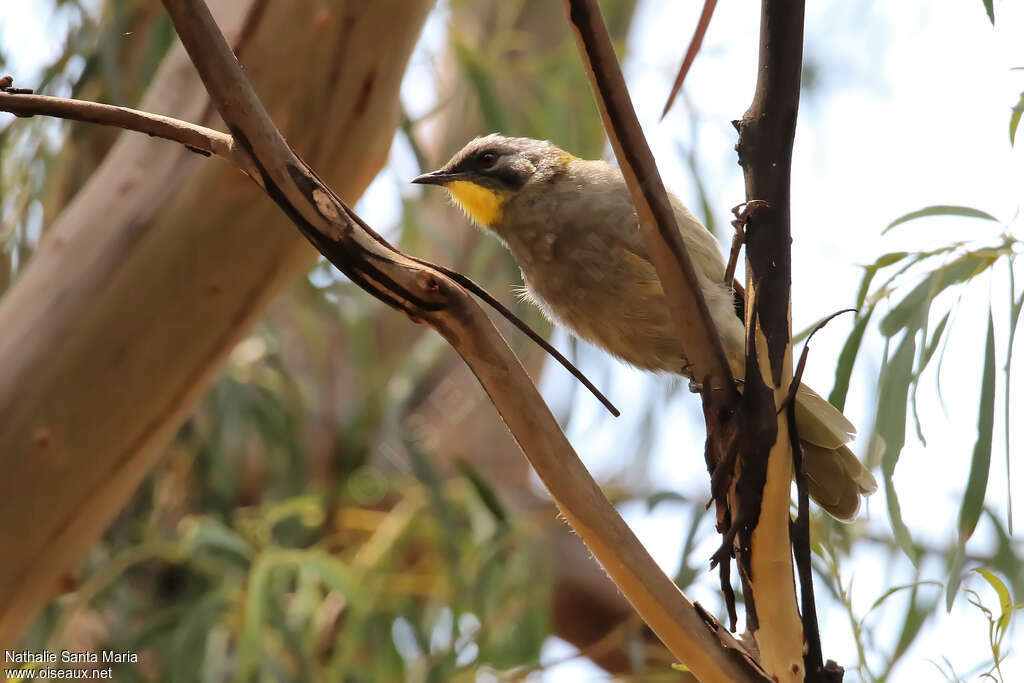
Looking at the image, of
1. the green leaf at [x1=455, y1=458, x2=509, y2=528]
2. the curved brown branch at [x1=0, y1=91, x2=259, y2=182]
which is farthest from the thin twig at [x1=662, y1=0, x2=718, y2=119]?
the green leaf at [x1=455, y1=458, x2=509, y2=528]

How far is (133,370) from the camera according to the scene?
2062 millimetres

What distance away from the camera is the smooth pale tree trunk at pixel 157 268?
2025 mm

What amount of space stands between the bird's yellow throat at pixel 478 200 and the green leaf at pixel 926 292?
0.80 metres

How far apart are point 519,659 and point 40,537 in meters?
1.22

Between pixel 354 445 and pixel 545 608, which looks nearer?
pixel 545 608

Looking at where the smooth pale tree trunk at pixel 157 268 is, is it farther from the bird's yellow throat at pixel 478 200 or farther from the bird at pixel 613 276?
the bird at pixel 613 276

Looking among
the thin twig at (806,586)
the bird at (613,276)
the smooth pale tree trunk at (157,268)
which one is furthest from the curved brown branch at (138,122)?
the smooth pale tree trunk at (157,268)

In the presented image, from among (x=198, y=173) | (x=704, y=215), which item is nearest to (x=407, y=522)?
(x=704, y=215)

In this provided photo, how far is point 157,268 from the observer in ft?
6.73

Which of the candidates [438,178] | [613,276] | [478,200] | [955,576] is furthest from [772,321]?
[438,178]

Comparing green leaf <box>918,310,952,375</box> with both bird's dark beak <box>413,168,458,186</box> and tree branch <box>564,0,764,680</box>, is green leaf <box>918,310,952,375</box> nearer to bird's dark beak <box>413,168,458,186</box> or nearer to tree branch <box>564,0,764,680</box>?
tree branch <box>564,0,764,680</box>

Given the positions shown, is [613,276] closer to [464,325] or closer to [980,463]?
[980,463]

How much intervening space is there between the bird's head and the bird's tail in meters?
0.72

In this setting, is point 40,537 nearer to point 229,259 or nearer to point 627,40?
point 229,259
